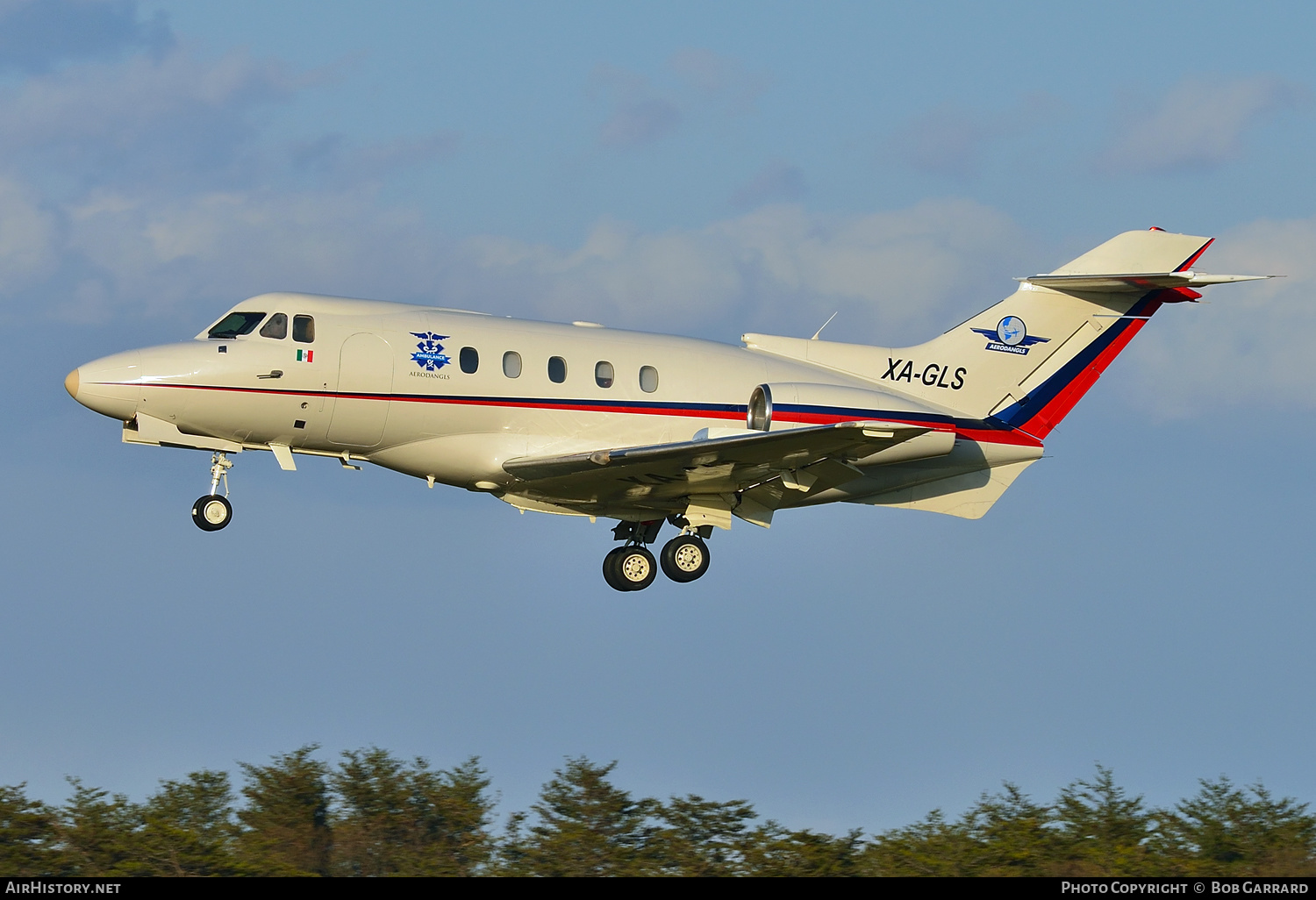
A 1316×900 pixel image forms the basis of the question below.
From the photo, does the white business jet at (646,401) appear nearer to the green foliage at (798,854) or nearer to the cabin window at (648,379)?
the cabin window at (648,379)

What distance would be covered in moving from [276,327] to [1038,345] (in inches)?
510

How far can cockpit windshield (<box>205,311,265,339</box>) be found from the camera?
23.7 metres

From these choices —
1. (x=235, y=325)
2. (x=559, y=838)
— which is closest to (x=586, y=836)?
(x=559, y=838)

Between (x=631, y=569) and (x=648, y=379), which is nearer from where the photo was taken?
(x=648, y=379)

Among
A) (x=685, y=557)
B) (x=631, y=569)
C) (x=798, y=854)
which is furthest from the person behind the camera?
(x=631, y=569)

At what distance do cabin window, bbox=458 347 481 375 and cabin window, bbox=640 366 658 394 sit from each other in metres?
2.66

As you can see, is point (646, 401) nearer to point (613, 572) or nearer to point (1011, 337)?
point (613, 572)

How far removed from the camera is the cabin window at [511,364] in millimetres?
24359

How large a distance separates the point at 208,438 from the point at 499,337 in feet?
15.2

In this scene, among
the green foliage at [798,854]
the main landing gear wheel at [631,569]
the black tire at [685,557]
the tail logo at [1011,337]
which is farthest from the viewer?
the tail logo at [1011,337]

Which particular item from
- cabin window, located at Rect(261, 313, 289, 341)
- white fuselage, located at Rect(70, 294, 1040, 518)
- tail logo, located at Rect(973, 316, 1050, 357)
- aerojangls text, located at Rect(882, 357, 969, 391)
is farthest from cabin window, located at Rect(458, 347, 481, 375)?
tail logo, located at Rect(973, 316, 1050, 357)

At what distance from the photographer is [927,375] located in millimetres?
27344

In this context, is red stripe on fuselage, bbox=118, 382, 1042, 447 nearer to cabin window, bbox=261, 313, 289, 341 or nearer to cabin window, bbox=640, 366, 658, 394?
cabin window, bbox=640, 366, 658, 394

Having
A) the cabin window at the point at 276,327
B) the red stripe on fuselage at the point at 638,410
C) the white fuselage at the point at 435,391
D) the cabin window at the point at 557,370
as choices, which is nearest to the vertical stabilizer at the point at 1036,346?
the red stripe on fuselage at the point at 638,410
